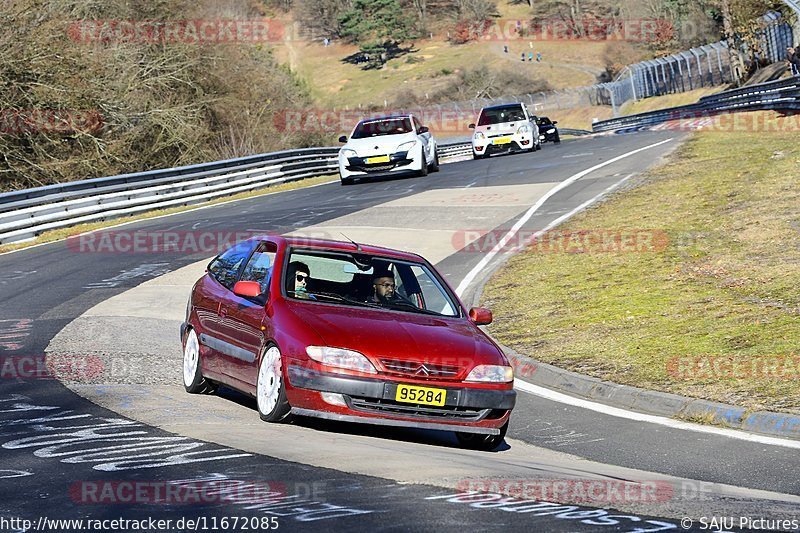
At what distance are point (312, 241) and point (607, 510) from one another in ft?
15.4

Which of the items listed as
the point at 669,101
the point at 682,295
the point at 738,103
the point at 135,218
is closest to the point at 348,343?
the point at 682,295

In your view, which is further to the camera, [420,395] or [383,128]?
[383,128]

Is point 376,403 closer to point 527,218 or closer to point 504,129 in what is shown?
point 527,218

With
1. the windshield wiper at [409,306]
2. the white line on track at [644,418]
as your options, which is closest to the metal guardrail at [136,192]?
the white line on track at [644,418]

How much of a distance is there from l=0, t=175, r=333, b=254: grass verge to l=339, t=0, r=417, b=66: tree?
320 ft

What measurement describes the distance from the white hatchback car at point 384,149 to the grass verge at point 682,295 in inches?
311

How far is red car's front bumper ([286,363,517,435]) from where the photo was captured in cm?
827

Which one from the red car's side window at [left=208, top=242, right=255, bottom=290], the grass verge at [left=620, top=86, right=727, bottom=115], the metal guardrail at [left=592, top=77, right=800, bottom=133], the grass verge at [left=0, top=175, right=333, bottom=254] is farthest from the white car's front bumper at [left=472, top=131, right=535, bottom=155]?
the grass verge at [left=620, top=86, right=727, bottom=115]

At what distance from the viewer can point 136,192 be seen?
28625mm

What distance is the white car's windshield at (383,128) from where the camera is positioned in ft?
103

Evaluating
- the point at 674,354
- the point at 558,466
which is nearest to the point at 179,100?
the point at 674,354

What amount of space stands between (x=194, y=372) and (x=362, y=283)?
1.81m

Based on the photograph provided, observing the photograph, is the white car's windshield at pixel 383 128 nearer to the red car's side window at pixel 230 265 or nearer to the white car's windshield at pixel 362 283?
the red car's side window at pixel 230 265

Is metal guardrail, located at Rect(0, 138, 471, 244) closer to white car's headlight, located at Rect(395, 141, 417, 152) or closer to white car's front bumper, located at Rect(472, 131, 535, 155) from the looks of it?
white car's headlight, located at Rect(395, 141, 417, 152)
